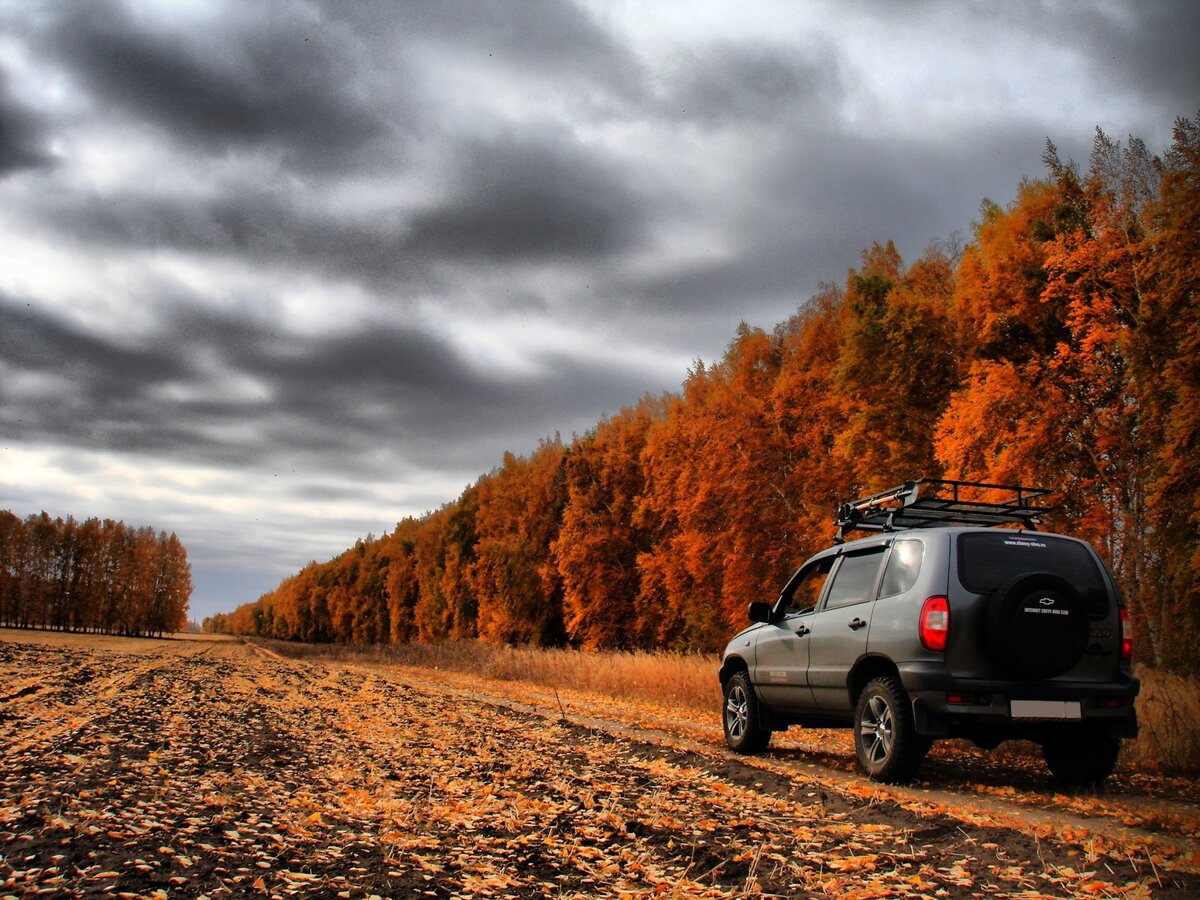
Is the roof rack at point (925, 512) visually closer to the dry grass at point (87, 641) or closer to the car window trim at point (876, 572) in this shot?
the car window trim at point (876, 572)

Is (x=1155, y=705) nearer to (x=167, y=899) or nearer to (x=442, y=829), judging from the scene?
(x=442, y=829)

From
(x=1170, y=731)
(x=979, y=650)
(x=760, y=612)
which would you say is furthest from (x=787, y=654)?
(x=1170, y=731)

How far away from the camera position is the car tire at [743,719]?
10.0 meters

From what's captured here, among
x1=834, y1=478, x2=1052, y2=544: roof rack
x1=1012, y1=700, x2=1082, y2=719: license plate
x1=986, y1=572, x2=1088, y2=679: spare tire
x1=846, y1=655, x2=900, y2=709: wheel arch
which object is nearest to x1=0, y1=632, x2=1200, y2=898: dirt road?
x1=1012, y1=700, x2=1082, y2=719: license plate

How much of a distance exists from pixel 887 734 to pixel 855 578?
5.34 feet

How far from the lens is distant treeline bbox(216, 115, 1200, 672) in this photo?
66.2 feet

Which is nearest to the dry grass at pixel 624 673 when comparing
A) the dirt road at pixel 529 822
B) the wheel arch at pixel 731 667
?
the wheel arch at pixel 731 667

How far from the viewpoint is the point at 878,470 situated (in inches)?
1096

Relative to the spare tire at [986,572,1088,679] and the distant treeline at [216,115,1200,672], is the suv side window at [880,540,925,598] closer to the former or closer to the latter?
the spare tire at [986,572,1088,679]

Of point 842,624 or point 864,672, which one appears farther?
point 842,624

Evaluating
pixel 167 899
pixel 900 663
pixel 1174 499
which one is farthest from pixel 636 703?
pixel 167 899

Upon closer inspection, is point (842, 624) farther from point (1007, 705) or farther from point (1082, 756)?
point (1082, 756)

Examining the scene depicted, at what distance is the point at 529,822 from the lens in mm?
5797

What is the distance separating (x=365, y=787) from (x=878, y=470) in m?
23.4
